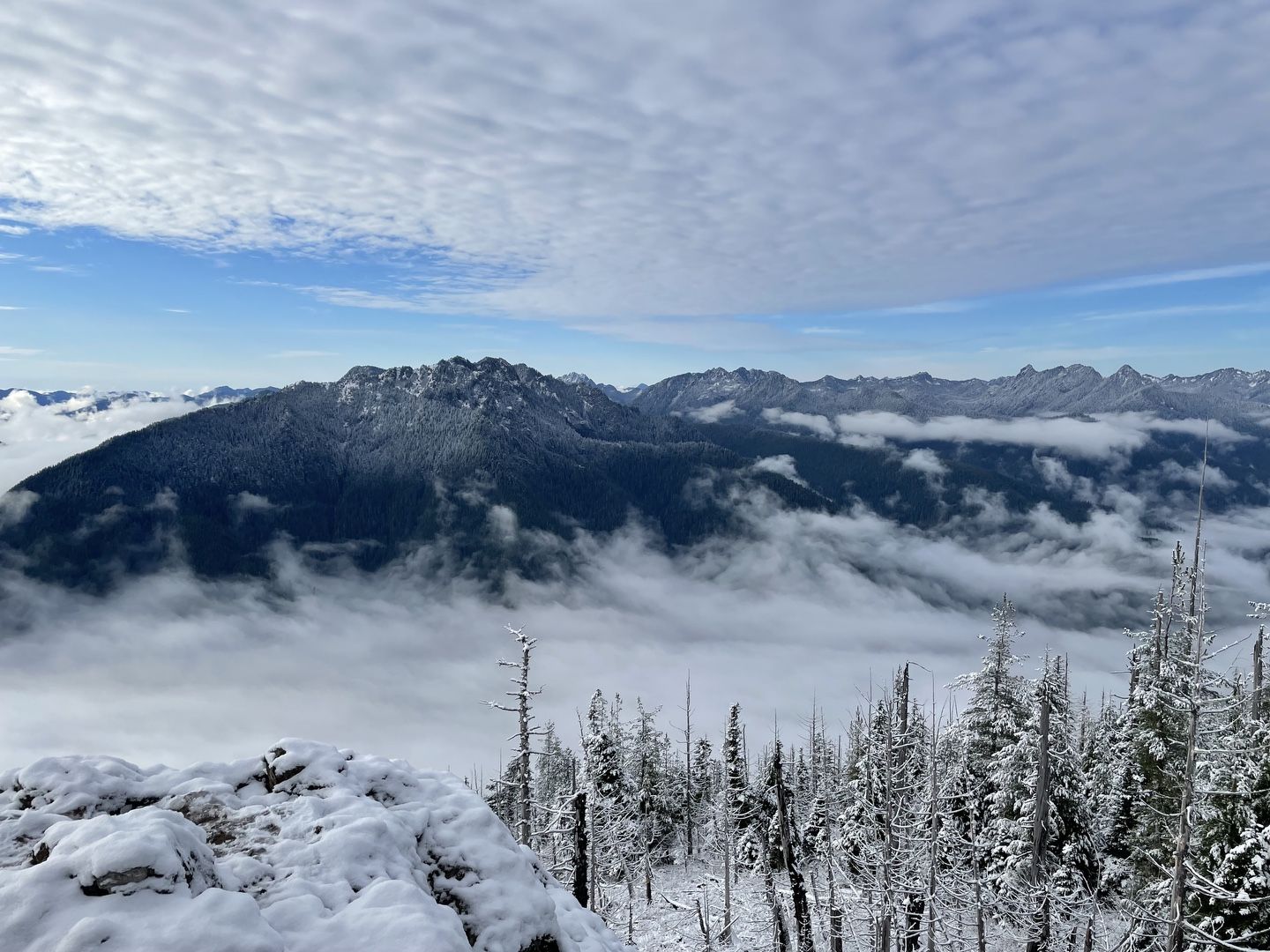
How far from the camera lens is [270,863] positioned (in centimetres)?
819

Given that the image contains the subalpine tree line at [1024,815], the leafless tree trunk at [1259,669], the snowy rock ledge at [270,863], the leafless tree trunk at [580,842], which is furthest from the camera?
the leafless tree trunk at [580,842]

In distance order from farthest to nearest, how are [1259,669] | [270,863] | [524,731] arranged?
[1259,669] < [524,731] < [270,863]

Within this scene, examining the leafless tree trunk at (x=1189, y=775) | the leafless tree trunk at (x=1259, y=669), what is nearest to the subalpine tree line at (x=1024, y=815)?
the leafless tree trunk at (x=1189, y=775)

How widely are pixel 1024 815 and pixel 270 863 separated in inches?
985

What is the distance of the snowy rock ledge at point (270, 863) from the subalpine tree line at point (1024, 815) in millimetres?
8710

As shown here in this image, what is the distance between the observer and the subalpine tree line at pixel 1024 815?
52.3ft

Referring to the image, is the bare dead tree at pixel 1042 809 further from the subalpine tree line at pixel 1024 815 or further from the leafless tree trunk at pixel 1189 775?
the leafless tree trunk at pixel 1189 775

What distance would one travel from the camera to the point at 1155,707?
22531mm

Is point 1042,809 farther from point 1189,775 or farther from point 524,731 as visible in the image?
point 524,731

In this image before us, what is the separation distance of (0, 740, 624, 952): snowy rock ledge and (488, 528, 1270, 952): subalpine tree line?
8.71 m

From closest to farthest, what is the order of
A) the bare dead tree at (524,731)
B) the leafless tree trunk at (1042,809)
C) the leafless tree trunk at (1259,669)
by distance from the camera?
the bare dead tree at (524,731)
the leafless tree trunk at (1259,669)
the leafless tree trunk at (1042,809)

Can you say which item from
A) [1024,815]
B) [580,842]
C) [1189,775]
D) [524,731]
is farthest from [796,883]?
[1189,775]

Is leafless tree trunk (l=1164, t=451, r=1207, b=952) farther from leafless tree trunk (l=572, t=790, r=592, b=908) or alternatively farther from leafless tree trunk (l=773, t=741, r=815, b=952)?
leafless tree trunk (l=572, t=790, r=592, b=908)

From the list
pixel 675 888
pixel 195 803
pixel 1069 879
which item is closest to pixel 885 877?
pixel 1069 879
